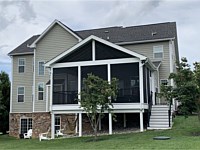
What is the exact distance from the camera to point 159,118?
1852cm

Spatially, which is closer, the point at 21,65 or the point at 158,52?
the point at 158,52

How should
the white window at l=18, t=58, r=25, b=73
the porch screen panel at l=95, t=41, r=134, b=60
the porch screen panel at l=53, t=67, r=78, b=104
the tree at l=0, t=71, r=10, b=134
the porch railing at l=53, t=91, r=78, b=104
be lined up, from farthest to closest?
the tree at l=0, t=71, r=10, b=134 → the white window at l=18, t=58, r=25, b=73 → the porch screen panel at l=53, t=67, r=78, b=104 → the porch railing at l=53, t=91, r=78, b=104 → the porch screen panel at l=95, t=41, r=134, b=60

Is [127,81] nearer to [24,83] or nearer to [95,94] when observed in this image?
[95,94]

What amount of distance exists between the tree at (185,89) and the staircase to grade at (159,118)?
248 cm

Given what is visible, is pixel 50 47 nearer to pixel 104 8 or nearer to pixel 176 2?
pixel 104 8

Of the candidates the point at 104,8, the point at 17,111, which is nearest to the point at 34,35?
the point at 17,111

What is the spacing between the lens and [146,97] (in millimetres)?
18156

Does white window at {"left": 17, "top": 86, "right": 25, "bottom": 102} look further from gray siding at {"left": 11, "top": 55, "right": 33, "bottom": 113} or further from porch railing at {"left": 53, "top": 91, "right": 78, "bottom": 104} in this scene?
porch railing at {"left": 53, "top": 91, "right": 78, "bottom": 104}

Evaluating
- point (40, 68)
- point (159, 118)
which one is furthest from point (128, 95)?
point (40, 68)

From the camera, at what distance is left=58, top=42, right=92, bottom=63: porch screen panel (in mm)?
18641

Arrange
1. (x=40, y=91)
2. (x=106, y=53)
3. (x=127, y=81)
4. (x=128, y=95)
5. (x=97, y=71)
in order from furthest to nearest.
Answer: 1. (x=40, y=91)
2. (x=97, y=71)
3. (x=106, y=53)
4. (x=127, y=81)
5. (x=128, y=95)

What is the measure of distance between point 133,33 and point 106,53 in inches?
350

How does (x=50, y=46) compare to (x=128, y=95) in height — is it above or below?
above

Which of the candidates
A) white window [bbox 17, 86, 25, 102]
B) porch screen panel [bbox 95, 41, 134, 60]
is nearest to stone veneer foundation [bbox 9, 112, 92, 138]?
white window [bbox 17, 86, 25, 102]
